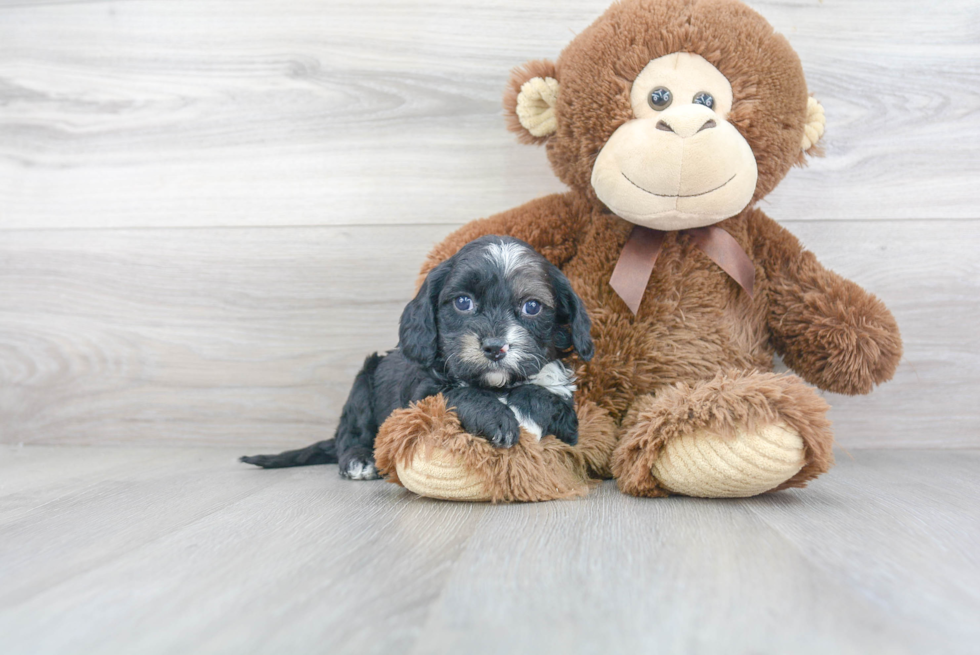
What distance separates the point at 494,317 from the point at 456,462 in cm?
28

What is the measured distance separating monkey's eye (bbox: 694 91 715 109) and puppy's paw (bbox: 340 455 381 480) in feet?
3.60

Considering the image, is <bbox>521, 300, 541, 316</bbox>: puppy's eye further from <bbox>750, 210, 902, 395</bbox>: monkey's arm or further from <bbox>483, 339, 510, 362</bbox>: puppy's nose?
<bbox>750, 210, 902, 395</bbox>: monkey's arm

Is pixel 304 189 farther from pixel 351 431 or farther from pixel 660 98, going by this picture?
pixel 660 98

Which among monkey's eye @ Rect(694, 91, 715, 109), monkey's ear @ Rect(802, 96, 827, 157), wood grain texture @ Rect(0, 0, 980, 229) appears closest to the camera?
monkey's eye @ Rect(694, 91, 715, 109)

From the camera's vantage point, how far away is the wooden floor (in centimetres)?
76

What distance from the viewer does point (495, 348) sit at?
1.30m

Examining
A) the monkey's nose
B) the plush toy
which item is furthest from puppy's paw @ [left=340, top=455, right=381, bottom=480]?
the monkey's nose

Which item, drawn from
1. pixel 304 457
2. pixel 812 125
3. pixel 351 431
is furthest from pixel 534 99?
pixel 304 457

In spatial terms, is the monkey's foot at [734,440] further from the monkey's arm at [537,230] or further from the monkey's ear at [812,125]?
the monkey's ear at [812,125]

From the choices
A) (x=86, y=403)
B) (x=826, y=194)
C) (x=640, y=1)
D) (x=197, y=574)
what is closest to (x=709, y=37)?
(x=640, y=1)

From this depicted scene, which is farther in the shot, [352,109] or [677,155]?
[352,109]

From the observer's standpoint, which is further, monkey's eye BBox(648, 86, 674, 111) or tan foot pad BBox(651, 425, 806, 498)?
monkey's eye BBox(648, 86, 674, 111)

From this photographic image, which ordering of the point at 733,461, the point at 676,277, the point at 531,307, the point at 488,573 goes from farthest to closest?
1. the point at 676,277
2. the point at 531,307
3. the point at 733,461
4. the point at 488,573

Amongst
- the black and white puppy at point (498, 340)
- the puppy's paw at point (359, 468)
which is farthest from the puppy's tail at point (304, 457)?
the black and white puppy at point (498, 340)
